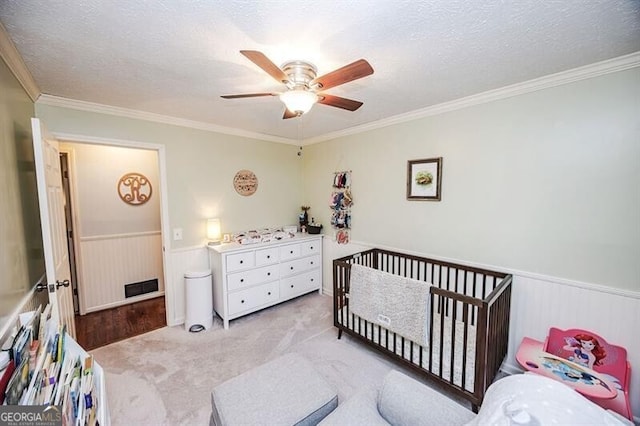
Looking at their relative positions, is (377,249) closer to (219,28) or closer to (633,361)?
(633,361)

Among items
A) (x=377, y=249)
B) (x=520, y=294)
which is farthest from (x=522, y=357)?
(x=377, y=249)

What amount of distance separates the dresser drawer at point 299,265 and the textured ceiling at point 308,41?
7.08 ft

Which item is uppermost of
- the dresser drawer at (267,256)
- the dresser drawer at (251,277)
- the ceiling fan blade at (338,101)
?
the ceiling fan blade at (338,101)

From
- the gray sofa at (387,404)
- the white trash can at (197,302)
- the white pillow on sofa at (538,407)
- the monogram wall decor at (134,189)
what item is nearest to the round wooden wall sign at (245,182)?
the white trash can at (197,302)

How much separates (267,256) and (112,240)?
2142 millimetres

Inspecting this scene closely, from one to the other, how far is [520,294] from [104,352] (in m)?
3.80

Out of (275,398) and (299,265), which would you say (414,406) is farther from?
(299,265)

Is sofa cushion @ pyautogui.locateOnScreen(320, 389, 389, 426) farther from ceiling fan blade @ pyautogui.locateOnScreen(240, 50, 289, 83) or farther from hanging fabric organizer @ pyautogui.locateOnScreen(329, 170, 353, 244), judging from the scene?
hanging fabric organizer @ pyautogui.locateOnScreen(329, 170, 353, 244)

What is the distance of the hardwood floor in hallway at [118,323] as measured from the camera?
8.97 ft

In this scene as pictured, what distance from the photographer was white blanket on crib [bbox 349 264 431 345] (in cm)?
195

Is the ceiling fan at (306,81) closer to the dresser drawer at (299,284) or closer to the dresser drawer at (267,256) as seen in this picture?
the dresser drawer at (267,256)

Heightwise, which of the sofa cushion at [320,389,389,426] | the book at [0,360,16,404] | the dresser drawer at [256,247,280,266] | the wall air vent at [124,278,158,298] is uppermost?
the book at [0,360,16,404]

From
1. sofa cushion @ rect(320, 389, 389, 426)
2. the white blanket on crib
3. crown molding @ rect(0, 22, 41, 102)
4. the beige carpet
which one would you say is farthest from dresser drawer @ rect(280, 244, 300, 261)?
crown molding @ rect(0, 22, 41, 102)

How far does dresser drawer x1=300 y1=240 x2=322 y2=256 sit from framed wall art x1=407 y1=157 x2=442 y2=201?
150 cm
